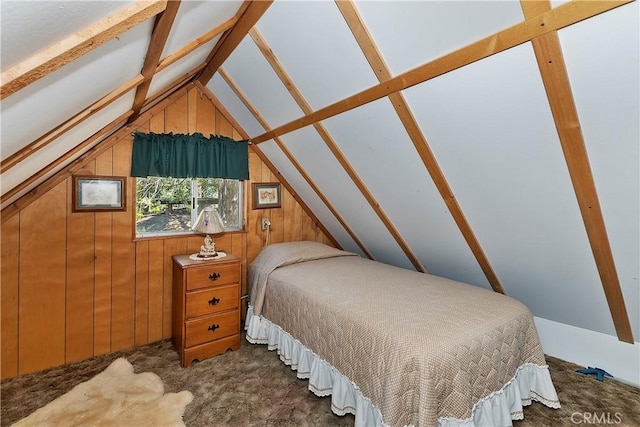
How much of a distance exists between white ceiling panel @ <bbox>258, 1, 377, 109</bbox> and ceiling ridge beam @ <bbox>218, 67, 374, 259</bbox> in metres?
0.76

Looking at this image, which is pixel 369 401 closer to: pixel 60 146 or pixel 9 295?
pixel 60 146

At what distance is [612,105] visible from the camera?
4.01ft

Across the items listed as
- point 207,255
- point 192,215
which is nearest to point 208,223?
point 207,255

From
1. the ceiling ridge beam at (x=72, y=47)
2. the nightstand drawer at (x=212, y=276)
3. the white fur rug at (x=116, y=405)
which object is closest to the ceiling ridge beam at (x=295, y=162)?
the nightstand drawer at (x=212, y=276)

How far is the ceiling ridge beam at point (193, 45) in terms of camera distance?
5.34 ft

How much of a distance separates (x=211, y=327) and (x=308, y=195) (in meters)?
1.69

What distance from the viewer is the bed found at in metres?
1.48

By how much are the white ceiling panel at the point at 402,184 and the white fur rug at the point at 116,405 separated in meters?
2.06

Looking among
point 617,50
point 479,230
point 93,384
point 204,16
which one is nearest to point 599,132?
point 617,50

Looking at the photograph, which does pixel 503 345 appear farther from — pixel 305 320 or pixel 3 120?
pixel 3 120

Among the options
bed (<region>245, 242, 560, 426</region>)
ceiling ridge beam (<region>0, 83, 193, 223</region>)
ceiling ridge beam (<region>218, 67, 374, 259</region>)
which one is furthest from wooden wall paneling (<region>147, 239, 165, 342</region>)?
ceiling ridge beam (<region>218, 67, 374, 259</region>)

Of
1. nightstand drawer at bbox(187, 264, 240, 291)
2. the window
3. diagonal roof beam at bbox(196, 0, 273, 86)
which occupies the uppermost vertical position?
diagonal roof beam at bbox(196, 0, 273, 86)

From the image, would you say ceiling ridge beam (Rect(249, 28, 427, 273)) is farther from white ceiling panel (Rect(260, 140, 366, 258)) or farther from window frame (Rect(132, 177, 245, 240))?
window frame (Rect(132, 177, 245, 240))

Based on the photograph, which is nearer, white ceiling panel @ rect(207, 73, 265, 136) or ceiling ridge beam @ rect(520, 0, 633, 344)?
ceiling ridge beam @ rect(520, 0, 633, 344)
